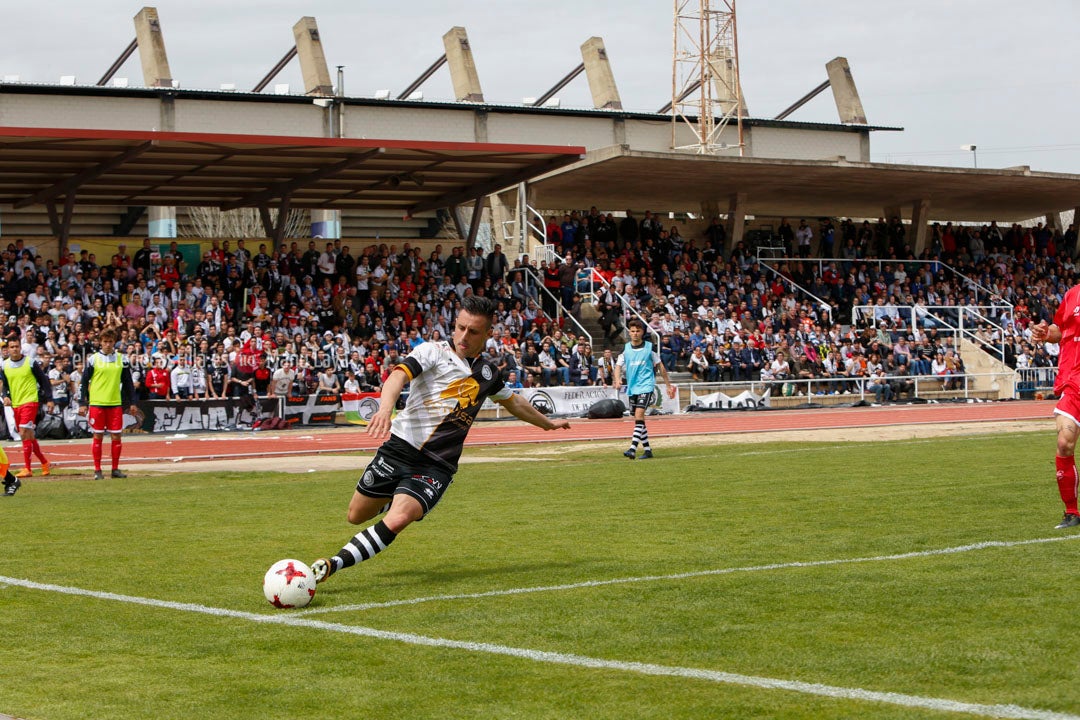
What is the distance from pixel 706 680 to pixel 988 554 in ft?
12.5

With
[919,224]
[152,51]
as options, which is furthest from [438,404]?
[152,51]

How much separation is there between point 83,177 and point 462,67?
74.6 ft

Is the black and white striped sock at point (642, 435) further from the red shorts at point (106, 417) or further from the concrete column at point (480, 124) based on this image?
the concrete column at point (480, 124)

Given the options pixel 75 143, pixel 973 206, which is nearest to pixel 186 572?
pixel 75 143

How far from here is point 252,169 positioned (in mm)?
35844

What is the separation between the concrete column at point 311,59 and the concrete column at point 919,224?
73.0 feet

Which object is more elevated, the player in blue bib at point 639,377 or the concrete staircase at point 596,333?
the concrete staircase at point 596,333

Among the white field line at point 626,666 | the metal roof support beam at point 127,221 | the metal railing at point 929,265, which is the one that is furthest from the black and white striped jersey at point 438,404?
the metal roof support beam at point 127,221

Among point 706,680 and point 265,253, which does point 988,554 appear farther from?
point 265,253

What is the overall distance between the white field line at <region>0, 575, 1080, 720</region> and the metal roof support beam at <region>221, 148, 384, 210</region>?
1092 inches

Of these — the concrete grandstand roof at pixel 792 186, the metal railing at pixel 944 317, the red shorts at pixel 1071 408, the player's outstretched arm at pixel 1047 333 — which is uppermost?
the concrete grandstand roof at pixel 792 186

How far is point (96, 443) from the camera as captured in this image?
17266 millimetres

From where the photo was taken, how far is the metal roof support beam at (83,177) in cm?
3197

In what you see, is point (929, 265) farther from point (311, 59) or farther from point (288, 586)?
point (288, 586)
